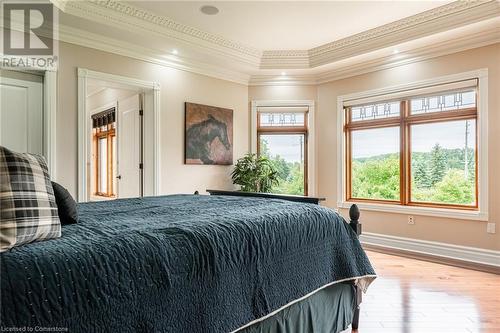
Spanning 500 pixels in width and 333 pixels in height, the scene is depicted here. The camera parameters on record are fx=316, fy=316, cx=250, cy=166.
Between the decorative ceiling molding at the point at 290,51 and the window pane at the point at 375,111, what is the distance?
859mm

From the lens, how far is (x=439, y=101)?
13.5ft

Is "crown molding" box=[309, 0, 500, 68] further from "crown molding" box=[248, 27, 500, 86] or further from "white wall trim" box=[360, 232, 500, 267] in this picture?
"white wall trim" box=[360, 232, 500, 267]

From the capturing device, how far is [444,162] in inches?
162

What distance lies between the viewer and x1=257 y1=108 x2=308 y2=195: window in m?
5.38

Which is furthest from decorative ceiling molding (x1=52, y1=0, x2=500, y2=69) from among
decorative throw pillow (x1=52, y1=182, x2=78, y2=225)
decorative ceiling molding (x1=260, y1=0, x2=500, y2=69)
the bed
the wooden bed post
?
the wooden bed post

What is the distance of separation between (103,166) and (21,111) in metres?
3.52

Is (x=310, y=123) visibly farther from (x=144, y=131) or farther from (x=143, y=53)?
(x=143, y=53)

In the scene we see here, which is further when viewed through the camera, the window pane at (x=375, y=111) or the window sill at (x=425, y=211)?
the window pane at (x=375, y=111)

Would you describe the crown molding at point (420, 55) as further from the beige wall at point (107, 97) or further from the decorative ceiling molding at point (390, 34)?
the beige wall at point (107, 97)

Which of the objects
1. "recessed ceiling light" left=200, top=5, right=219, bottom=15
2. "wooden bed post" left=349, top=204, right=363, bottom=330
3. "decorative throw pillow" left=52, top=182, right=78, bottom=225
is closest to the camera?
"decorative throw pillow" left=52, top=182, right=78, bottom=225

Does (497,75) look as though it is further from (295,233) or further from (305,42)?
(295,233)

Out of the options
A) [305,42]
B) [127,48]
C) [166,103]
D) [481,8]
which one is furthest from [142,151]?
[481,8]

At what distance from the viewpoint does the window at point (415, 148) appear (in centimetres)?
392

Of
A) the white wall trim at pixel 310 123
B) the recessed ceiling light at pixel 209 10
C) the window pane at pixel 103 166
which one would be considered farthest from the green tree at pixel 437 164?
the window pane at pixel 103 166
